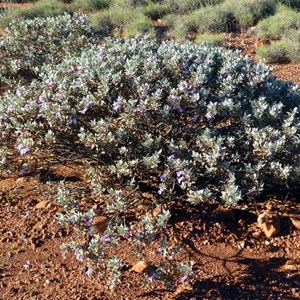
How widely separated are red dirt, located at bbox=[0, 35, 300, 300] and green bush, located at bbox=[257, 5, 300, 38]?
640 centimetres

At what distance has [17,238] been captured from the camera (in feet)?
13.2

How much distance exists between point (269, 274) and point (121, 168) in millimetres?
1234

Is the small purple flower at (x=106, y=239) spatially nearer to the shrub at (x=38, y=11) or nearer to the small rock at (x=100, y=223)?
the small rock at (x=100, y=223)

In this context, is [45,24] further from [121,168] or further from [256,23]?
[256,23]

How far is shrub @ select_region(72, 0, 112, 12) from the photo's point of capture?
13391mm

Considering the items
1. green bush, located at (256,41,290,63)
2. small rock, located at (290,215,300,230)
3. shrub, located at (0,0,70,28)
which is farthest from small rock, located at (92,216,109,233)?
shrub, located at (0,0,70,28)

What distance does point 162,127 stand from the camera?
3.92 m

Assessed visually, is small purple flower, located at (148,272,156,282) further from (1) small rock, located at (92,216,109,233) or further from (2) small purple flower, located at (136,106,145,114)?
(2) small purple flower, located at (136,106,145,114)

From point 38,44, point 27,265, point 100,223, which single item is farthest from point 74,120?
point 38,44

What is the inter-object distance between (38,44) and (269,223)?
142 inches

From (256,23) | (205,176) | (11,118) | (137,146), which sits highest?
(11,118)

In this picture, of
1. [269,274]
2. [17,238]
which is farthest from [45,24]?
[269,274]

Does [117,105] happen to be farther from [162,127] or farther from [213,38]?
[213,38]

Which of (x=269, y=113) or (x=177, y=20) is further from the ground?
(x=269, y=113)
